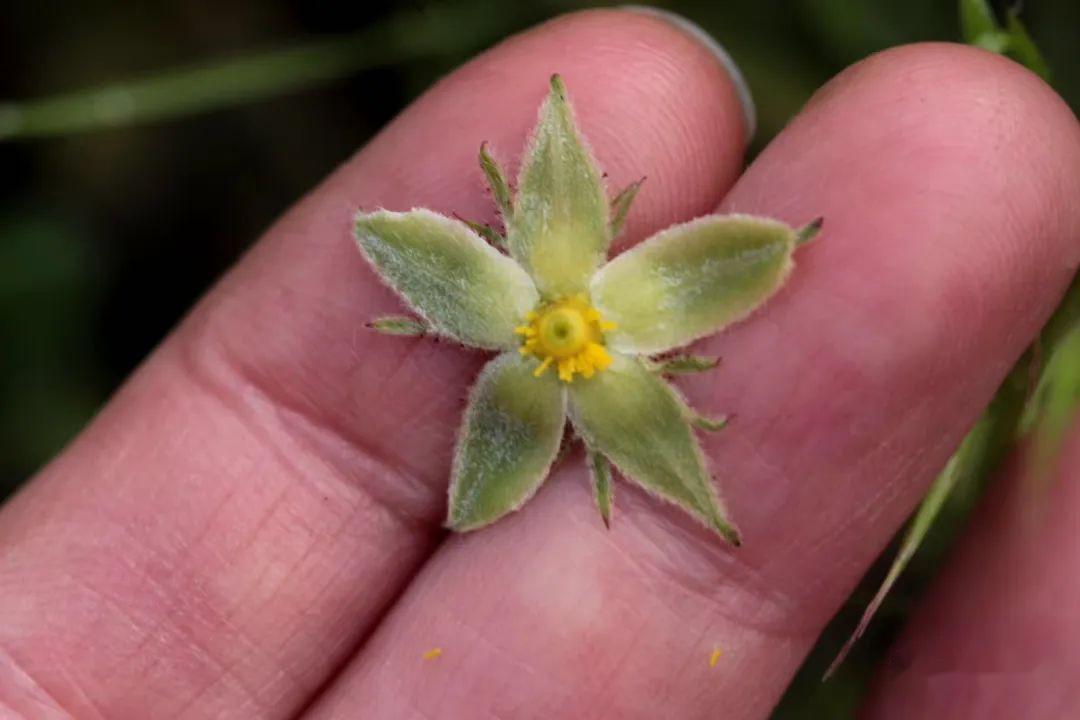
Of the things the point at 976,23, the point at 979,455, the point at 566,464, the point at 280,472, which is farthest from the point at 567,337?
the point at 976,23

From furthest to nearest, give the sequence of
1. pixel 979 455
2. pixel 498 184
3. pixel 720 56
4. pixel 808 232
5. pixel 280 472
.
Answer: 1. pixel 720 56
2. pixel 280 472
3. pixel 979 455
4. pixel 498 184
5. pixel 808 232

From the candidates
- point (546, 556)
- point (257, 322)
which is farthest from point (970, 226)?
point (257, 322)

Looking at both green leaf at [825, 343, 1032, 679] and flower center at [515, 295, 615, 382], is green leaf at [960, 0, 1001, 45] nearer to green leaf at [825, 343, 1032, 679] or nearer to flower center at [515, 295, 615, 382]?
green leaf at [825, 343, 1032, 679]

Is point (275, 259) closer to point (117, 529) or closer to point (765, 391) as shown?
point (117, 529)

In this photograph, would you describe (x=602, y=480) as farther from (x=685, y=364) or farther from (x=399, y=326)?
(x=399, y=326)

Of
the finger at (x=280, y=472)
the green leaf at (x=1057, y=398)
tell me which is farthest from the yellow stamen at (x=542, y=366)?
the green leaf at (x=1057, y=398)

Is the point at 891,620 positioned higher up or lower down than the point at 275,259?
lower down
